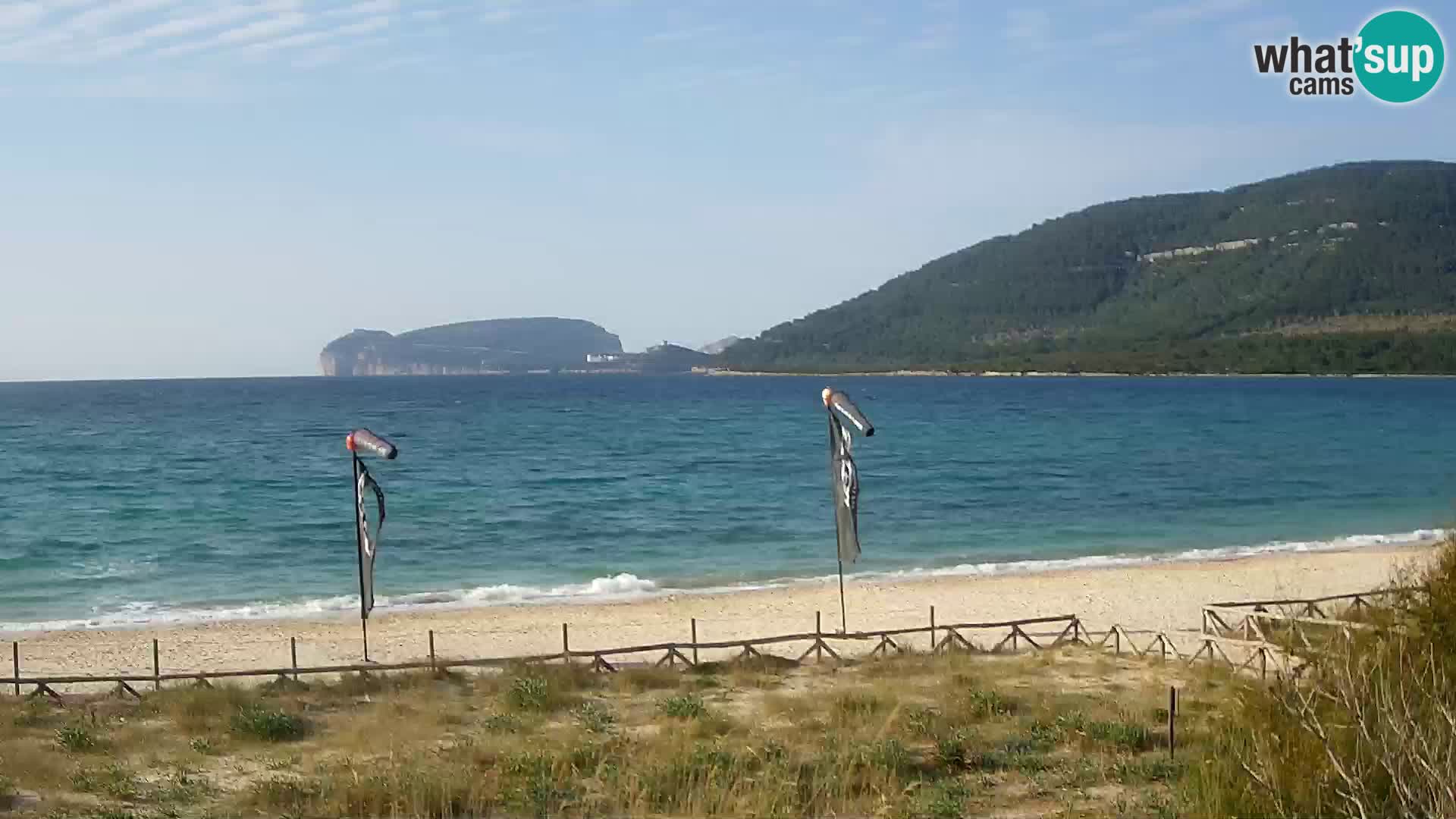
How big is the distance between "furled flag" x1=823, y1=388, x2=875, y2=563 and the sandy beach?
1895 millimetres

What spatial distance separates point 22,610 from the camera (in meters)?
25.8

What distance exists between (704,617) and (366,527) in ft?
26.8

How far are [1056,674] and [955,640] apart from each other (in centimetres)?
273

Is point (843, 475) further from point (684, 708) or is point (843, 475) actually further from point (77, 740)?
point (77, 740)

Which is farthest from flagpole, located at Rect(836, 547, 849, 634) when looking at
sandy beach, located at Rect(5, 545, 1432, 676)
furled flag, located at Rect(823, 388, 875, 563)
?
furled flag, located at Rect(823, 388, 875, 563)

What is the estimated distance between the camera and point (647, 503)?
142ft

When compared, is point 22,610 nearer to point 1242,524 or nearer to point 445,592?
point 445,592

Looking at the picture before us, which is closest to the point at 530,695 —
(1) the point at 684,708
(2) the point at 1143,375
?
(1) the point at 684,708

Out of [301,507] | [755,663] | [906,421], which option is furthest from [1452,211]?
[755,663]

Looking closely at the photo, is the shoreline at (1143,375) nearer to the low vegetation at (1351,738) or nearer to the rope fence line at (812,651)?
the rope fence line at (812,651)

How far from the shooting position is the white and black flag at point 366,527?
16438mm

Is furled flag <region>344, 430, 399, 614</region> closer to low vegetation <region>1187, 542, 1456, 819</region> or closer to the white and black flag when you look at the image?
the white and black flag

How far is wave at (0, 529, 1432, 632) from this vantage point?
968 inches

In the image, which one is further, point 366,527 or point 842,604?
point 842,604
